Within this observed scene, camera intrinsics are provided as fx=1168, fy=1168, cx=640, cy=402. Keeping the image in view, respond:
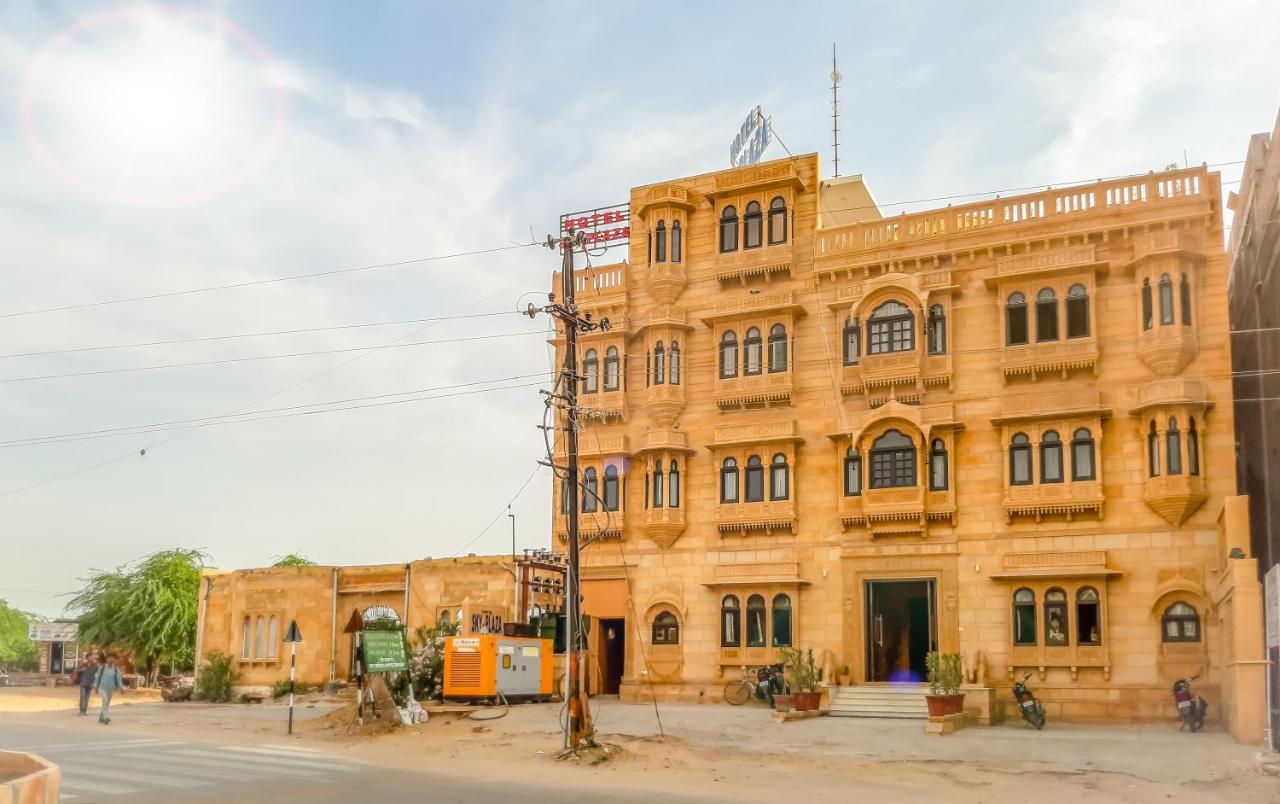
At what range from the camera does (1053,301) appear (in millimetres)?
30766

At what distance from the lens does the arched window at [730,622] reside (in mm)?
33584

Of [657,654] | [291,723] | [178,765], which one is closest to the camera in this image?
[178,765]

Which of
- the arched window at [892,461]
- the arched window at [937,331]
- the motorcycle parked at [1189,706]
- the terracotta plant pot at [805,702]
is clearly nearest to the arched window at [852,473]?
the arched window at [892,461]

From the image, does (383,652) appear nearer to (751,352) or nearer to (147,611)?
(751,352)

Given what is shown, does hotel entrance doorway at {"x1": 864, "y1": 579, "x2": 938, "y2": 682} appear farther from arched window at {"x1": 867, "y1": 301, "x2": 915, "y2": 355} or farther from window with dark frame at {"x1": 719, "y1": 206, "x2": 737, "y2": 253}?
window with dark frame at {"x1": 719, "y1": 206, "x2": 737, "y2": 253}

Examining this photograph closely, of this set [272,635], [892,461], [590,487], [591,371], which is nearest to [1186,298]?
[892,461]

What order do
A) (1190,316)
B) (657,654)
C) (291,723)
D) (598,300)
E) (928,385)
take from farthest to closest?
1. (598,300)
2. (657,654)
3. (928,385)
4. (1190,316)
5. (291,723)

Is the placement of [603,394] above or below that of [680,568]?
above

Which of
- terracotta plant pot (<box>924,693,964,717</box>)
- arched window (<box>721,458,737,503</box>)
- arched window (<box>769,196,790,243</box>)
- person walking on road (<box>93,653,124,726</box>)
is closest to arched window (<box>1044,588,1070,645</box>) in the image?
terracotta plant pot (<box>924,693,964,717</box>)

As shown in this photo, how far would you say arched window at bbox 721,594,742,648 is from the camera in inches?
1322

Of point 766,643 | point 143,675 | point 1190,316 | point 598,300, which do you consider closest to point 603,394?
point 598,300

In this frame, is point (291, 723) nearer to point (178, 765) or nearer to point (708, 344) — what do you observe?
point (178, 765)

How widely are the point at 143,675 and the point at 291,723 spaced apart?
30787mm

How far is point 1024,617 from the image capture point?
2998cm
